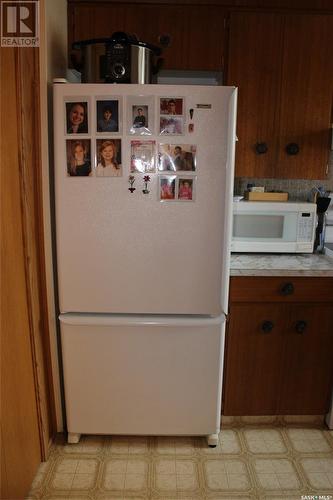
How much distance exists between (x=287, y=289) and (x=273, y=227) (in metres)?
0.39

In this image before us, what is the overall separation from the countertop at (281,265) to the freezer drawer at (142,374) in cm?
31

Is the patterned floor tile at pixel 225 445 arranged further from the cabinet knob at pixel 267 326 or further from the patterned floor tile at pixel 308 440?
the cabinet knob at pixel 267 326

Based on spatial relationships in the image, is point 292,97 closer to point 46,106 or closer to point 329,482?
point 46,106

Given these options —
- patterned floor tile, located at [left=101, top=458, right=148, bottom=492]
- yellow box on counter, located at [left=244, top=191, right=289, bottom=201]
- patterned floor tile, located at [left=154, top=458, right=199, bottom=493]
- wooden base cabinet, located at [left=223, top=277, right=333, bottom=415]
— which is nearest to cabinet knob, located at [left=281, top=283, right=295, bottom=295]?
wooden base cabinet, located at [left=223, top=277, right=333, bottom=415]

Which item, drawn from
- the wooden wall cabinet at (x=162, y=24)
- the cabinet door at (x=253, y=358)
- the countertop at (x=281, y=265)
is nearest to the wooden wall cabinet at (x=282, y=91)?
the wooden wall cabinet at (x=162, y=24)

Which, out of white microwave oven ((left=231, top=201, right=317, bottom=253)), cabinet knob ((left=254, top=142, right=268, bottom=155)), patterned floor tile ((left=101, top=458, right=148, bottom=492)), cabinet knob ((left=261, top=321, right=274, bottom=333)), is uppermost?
cabinet knob ((left=254, top=142, right=268, bottom=155))

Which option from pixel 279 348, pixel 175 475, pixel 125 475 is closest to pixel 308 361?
pixel 279 348

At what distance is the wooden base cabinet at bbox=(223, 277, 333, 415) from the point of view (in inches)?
73.5

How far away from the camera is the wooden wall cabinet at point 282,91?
1897 millimetres

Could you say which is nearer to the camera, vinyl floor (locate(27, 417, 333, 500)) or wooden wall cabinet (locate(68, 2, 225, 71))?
vinyl floor (locate(27, 417, 333, 500))

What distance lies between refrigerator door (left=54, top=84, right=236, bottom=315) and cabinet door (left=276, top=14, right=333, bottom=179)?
57 centimetres

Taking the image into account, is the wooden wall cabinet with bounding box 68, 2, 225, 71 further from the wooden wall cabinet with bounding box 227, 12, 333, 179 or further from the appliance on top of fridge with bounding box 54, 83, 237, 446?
the appliance on top of fridge with bounding box 54, 83, 237, 446

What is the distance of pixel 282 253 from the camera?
2.12 m

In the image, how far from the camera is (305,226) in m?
2.05
